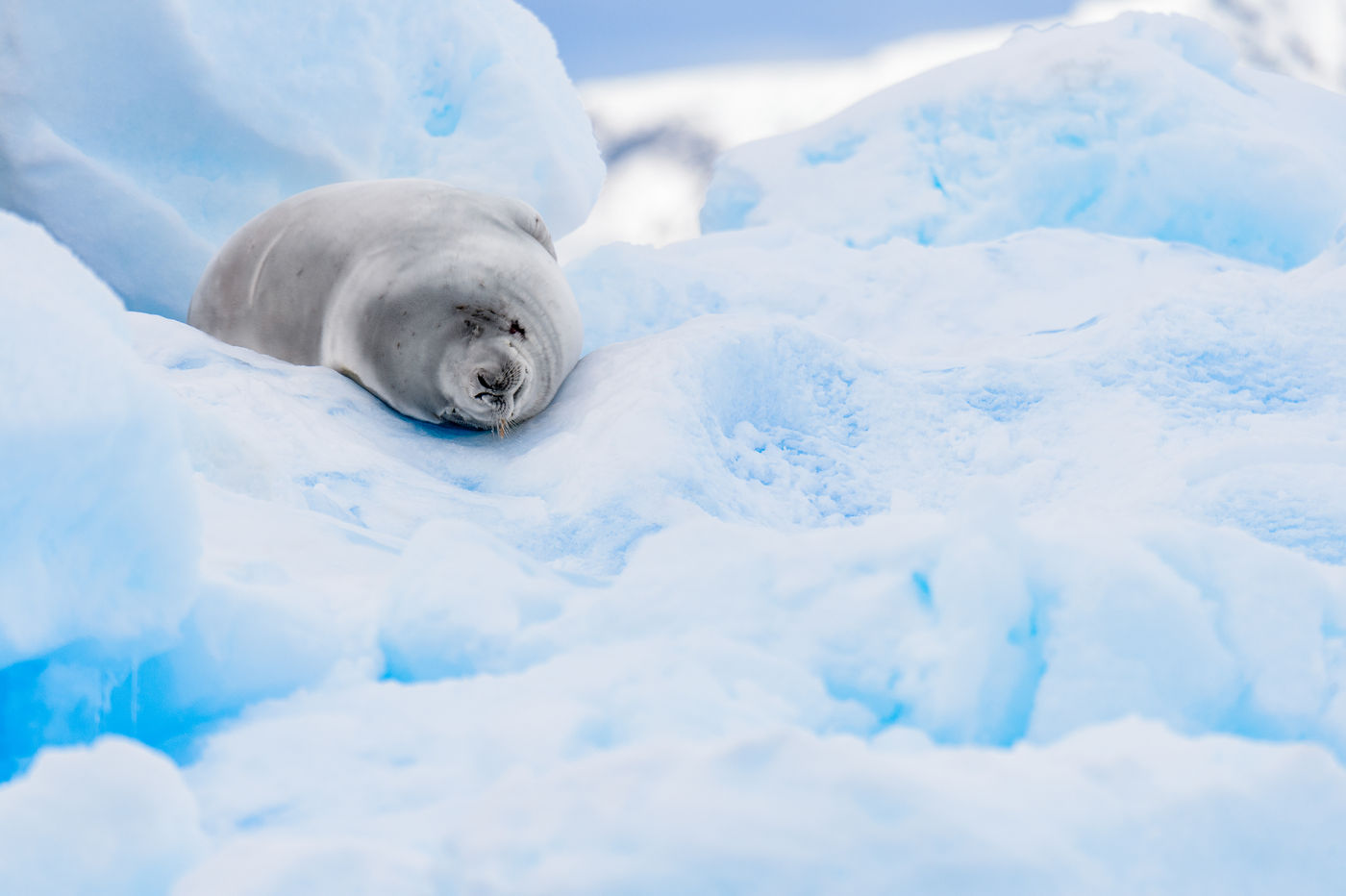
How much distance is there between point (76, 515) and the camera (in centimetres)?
108

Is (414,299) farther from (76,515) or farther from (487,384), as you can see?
(76,515)

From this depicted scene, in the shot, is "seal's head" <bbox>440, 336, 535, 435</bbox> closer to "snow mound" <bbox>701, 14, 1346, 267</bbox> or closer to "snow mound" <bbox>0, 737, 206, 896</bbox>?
"snow mound" <bbox>0, 737, 206, 896</bbox>

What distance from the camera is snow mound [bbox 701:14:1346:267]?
479 centimetres

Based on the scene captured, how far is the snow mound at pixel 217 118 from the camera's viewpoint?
390 centimetres

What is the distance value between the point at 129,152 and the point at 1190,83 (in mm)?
4533

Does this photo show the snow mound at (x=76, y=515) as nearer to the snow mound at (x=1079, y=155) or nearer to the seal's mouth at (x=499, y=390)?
the seal's mouth at (x=499, y=390)

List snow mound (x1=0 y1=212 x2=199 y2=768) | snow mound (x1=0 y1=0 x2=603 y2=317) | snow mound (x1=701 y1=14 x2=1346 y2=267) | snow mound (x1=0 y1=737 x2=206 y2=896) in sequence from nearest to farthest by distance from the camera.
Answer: snow mound (x1=0 y1=737 x2=206 y2=896) → snow mound (x1=0 y1=212 x2=199 y2=768) → snow mound (x1=0 y1=0 x2=603 y2=317) → snow mound (x1=701 y1=14 x2=1346 y2=267)

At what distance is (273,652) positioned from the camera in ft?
4.15

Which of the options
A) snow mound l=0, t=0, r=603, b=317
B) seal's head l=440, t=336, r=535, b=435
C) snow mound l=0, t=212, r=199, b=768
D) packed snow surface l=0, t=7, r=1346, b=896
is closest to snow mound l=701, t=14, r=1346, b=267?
snow mound l=0, t=0, r=603, b=317

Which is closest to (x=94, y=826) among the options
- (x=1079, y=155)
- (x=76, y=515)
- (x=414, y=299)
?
(x=76, y=515)

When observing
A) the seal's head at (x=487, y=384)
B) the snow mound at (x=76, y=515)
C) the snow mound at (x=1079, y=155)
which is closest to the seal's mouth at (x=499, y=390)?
the seal's head at (x=487, y=384)

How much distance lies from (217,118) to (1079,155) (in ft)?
12.2

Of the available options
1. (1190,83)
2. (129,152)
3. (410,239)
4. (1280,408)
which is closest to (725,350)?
(410,239)

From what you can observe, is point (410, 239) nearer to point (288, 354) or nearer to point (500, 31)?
point (288, 354)
